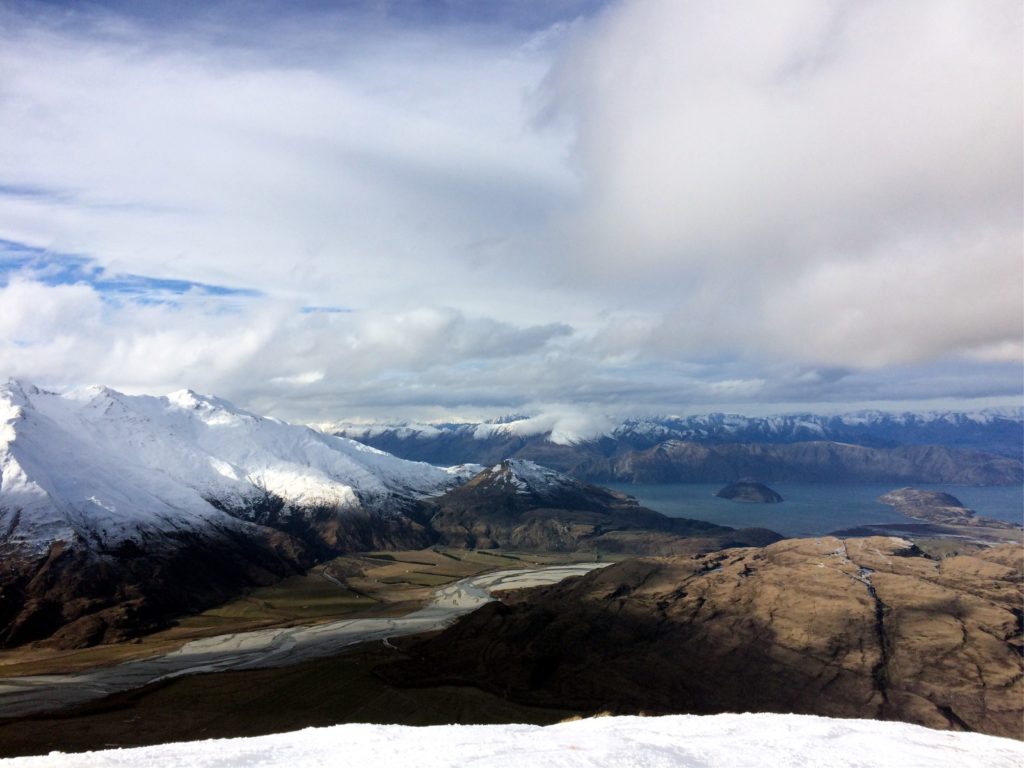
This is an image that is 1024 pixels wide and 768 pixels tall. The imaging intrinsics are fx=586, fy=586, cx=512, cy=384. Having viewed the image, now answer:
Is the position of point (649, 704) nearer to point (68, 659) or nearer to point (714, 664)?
point (714, 664)

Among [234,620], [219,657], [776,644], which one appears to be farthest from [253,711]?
[234,620]

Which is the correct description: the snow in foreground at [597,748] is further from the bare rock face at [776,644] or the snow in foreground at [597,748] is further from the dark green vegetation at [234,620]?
→ the dark green vegetation at [234,620]

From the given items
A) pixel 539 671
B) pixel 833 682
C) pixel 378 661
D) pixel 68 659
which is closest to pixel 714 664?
pixel 833 682

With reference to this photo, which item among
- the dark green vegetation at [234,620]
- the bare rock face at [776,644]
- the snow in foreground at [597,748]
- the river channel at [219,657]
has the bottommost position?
the dark green vegetation at [234,620]

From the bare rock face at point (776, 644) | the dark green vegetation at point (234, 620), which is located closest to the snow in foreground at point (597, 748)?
the bare rock face at point (776, 644)

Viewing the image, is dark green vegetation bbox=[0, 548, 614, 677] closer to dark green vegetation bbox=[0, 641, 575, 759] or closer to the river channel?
the river channel

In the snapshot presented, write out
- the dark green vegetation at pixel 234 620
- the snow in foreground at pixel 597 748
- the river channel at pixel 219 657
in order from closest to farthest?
1. the snow in foreground at pixel 597 748
2. the river channel at pixel 219 657
3. the dark green vegetation at pixel 234 620
